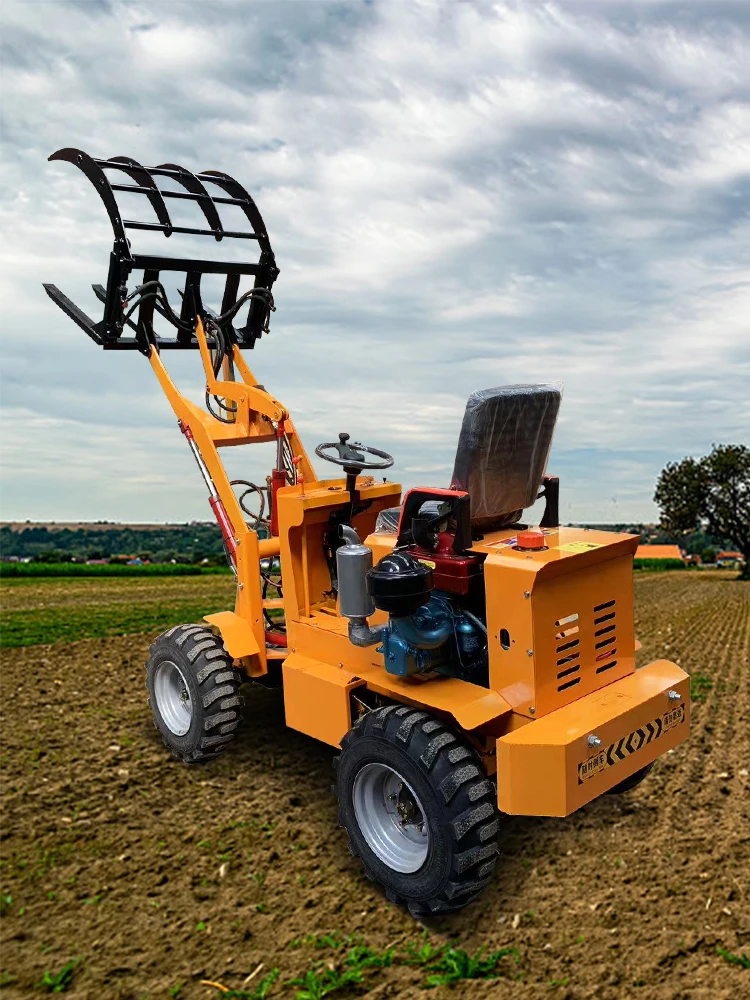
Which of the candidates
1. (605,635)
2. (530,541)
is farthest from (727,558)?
(530,541)

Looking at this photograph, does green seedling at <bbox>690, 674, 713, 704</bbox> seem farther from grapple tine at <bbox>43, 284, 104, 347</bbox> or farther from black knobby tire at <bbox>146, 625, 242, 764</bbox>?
grapple tine at <bbox>43, 284, 104, 347</bbox>

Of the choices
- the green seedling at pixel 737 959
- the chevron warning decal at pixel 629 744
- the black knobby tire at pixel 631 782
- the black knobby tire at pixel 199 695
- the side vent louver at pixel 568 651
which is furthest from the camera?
the black knobby tire at pixel 199 695

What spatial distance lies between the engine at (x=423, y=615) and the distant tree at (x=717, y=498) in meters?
28.7

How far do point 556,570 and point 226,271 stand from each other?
4.23 m

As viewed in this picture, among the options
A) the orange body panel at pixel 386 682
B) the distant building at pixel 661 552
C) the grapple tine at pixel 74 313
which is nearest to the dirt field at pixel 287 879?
the orange body panel at pixel 386 682

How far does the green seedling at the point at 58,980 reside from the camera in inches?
149

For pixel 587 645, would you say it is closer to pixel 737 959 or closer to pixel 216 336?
pixel 737 959

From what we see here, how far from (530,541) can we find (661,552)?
39615 millimetres

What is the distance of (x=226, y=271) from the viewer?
7309 millimetres

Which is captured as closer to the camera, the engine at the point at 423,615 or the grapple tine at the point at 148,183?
the engine at the point at 423,615

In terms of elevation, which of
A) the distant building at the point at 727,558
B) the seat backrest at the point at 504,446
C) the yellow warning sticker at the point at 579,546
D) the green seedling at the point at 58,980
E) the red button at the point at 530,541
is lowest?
the distant building at the point at 727,558

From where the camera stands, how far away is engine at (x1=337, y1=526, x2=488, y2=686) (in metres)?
4.75

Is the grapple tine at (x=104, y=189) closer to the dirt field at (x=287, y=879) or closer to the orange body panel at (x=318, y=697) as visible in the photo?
the orange body panel at (x=318, y=697)

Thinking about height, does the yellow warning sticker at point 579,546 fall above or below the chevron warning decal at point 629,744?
above
